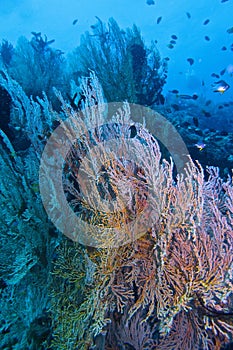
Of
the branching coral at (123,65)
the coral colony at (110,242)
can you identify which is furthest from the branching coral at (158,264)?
the branching coral at (123,65)

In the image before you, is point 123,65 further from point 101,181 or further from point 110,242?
point 110,242

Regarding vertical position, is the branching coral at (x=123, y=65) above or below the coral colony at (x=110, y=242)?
above

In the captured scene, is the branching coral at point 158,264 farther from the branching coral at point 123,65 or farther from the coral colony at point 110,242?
the branching coral at point 123,65

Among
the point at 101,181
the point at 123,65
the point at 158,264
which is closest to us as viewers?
the point at 158,264

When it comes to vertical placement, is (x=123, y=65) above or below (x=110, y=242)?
above

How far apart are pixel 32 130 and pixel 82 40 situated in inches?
299

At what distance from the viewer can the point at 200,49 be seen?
90.3 meters

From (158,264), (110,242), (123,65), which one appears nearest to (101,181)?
(110,242)

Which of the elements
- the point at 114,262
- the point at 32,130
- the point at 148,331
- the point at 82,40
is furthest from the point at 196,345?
the point at 82,40

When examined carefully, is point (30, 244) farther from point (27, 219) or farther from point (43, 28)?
point (43, 28)

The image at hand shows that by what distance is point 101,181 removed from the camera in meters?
2.49

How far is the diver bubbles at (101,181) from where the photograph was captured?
2127 mm

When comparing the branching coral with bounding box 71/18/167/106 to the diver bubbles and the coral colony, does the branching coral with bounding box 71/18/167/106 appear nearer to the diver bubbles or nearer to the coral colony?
the coral colony

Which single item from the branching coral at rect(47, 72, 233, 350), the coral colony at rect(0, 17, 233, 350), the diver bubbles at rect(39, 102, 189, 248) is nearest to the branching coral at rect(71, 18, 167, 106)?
the coral colony at rect(0, 17, 233, 350)
